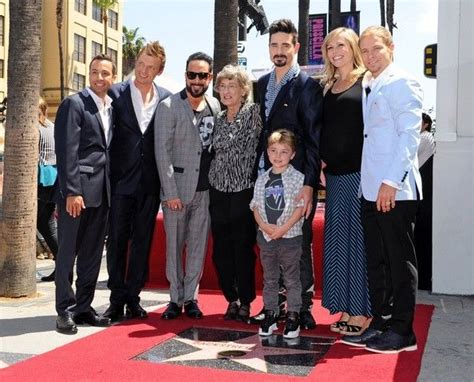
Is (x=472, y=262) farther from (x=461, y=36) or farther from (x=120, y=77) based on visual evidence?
(x=120, y=77)

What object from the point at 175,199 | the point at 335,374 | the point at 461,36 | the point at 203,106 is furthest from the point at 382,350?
the point at 461,36

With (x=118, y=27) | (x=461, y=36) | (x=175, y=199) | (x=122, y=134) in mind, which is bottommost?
(x=175, y=199)

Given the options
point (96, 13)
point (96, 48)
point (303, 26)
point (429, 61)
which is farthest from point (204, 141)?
point (96, 13)

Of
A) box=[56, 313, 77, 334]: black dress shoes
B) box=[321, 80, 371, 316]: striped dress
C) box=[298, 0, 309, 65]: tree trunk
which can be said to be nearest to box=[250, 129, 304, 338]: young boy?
box=[321, 80, 371, 316]: striped dress

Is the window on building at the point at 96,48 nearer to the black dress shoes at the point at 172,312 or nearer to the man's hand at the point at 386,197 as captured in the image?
the black dress shoes at the point at 172,312

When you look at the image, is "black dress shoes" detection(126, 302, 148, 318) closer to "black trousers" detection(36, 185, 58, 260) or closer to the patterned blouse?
the patterned blouse

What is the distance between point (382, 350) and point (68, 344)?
6.45 ft

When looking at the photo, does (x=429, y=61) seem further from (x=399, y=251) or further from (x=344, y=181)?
(x=399, y=251)

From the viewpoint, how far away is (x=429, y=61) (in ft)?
24.6

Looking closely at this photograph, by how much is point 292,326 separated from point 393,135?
1402 mm

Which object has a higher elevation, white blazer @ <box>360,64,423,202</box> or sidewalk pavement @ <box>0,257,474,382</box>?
white blazer @ <box>360,64,423,202</box>

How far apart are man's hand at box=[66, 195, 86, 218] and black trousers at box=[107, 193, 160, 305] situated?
1.38 ft

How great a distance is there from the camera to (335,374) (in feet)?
11.7

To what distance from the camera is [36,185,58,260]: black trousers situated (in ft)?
22.9
